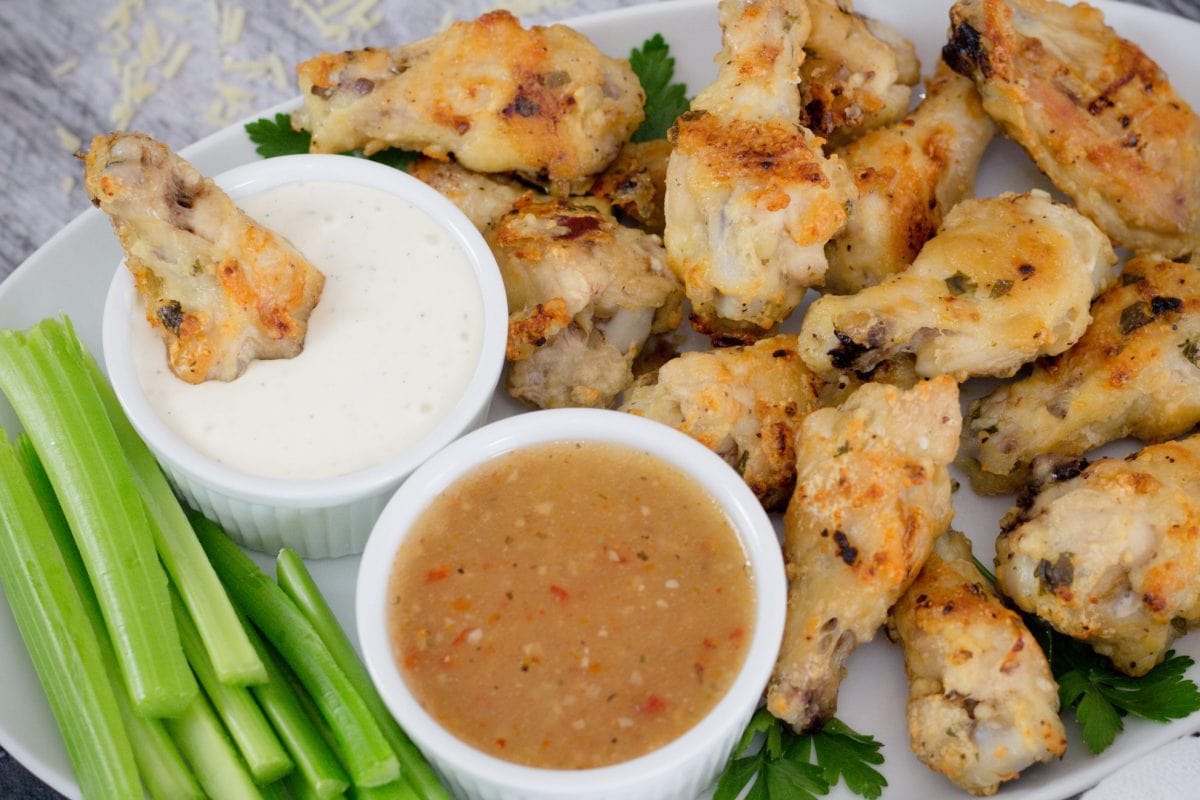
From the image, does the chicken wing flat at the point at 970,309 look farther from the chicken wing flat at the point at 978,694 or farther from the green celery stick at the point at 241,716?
the green celery stick at the point at 241,716

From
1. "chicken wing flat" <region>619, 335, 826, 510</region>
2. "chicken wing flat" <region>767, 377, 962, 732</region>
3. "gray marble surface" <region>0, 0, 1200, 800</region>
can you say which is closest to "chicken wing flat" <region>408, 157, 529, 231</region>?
"chicken wing flat" <region>619, 335, 826, 510</region>

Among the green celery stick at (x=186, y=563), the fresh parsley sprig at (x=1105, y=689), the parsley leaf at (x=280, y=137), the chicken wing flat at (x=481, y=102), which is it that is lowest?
the fresh parsley sprig at (x=1105, y=689)

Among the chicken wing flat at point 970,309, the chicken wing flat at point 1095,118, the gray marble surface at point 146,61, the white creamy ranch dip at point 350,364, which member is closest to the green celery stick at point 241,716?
the white creamy ranch dip at point 350,364

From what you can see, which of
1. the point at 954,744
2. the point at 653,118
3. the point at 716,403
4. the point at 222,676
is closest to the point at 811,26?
Answer: the point at 653,118

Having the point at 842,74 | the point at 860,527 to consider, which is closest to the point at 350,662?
the point at 860,527

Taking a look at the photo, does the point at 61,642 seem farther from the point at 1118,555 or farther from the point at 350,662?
the point at 1118,555

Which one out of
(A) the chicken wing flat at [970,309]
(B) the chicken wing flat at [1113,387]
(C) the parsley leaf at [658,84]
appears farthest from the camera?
(C) the parsley leaf at [658,84]

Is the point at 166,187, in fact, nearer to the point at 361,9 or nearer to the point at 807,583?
the point at 807,583
